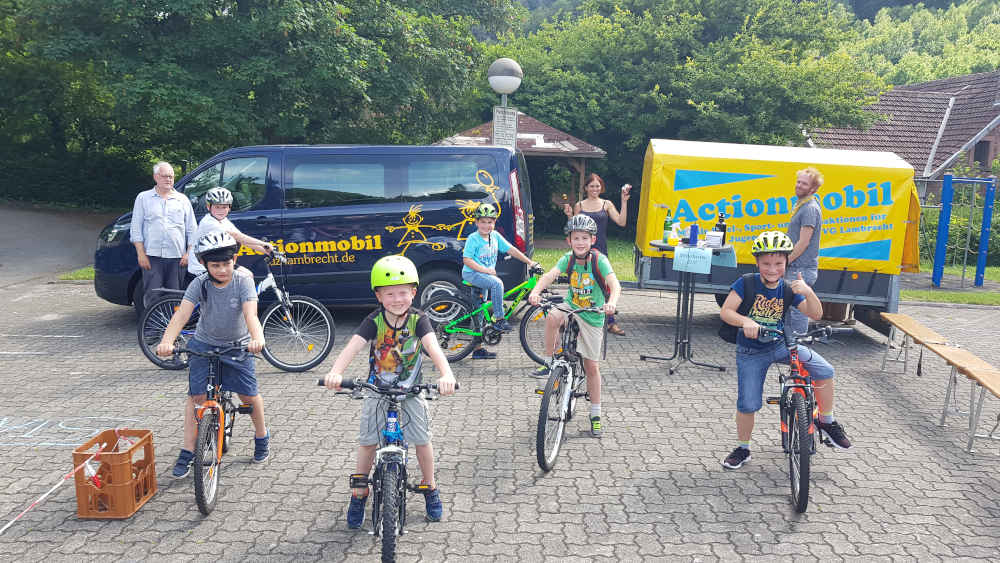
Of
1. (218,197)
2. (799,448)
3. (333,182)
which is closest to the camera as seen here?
(799,448)

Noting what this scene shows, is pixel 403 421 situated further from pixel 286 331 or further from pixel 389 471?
pixel 286 331

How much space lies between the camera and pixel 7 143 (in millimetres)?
24562

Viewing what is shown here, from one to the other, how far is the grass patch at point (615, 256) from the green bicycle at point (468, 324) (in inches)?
235

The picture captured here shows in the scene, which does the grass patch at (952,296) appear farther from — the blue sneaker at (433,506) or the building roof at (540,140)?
the blue sneaker at (433,506)

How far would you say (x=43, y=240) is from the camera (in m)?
17.9

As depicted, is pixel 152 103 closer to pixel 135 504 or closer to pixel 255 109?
pixel 255 109

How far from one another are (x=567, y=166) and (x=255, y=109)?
29.9 feet

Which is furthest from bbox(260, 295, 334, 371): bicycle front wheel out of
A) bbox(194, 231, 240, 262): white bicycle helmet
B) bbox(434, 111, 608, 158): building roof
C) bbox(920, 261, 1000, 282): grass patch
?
bbox(920, 261, 1000, 282): grass patch

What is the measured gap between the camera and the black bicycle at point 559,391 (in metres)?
5.14

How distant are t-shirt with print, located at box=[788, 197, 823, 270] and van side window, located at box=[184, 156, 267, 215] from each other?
6.05 metres

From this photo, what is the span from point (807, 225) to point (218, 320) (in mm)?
5565

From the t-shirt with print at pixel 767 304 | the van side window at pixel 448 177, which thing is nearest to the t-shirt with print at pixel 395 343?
the t-shirt with print at pixel 767 304

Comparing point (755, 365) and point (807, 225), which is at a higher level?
point (807, 225)

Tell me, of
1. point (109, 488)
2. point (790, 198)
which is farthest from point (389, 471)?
point (790, 198)
